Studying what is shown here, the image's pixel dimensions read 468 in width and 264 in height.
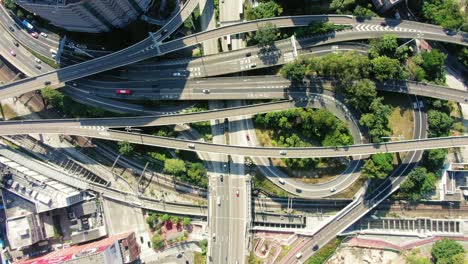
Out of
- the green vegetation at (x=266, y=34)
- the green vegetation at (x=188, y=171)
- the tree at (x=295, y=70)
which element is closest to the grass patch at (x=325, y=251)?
the green vegetation at (x=188, y=171)

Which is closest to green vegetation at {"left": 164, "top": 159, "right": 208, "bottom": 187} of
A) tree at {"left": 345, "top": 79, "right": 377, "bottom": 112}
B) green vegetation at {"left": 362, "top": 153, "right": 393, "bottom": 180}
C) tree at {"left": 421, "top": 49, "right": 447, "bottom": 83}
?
green vegetation at {"left": 362, "top": 153, "right": 393, "bottom": 180}

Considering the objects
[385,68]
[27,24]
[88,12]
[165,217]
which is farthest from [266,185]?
[27,24]

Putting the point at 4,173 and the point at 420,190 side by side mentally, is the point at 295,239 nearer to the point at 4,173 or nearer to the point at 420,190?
the point at 420,190

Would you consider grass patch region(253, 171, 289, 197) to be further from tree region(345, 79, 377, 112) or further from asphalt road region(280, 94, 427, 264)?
tree region(345, 79, 377, 112)

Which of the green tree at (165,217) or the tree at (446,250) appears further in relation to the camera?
the green tree at (165,217)

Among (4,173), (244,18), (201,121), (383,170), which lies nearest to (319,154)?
(383,170)

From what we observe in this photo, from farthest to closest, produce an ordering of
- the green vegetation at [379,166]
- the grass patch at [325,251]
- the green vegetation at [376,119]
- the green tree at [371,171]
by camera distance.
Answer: the grass patch at [325,251]
the green tree at [371,171]
the green vegetation at [376,119]
the green vegetation at [379,166]

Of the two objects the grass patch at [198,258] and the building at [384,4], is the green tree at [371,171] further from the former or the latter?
the grass patch at [198,258]
